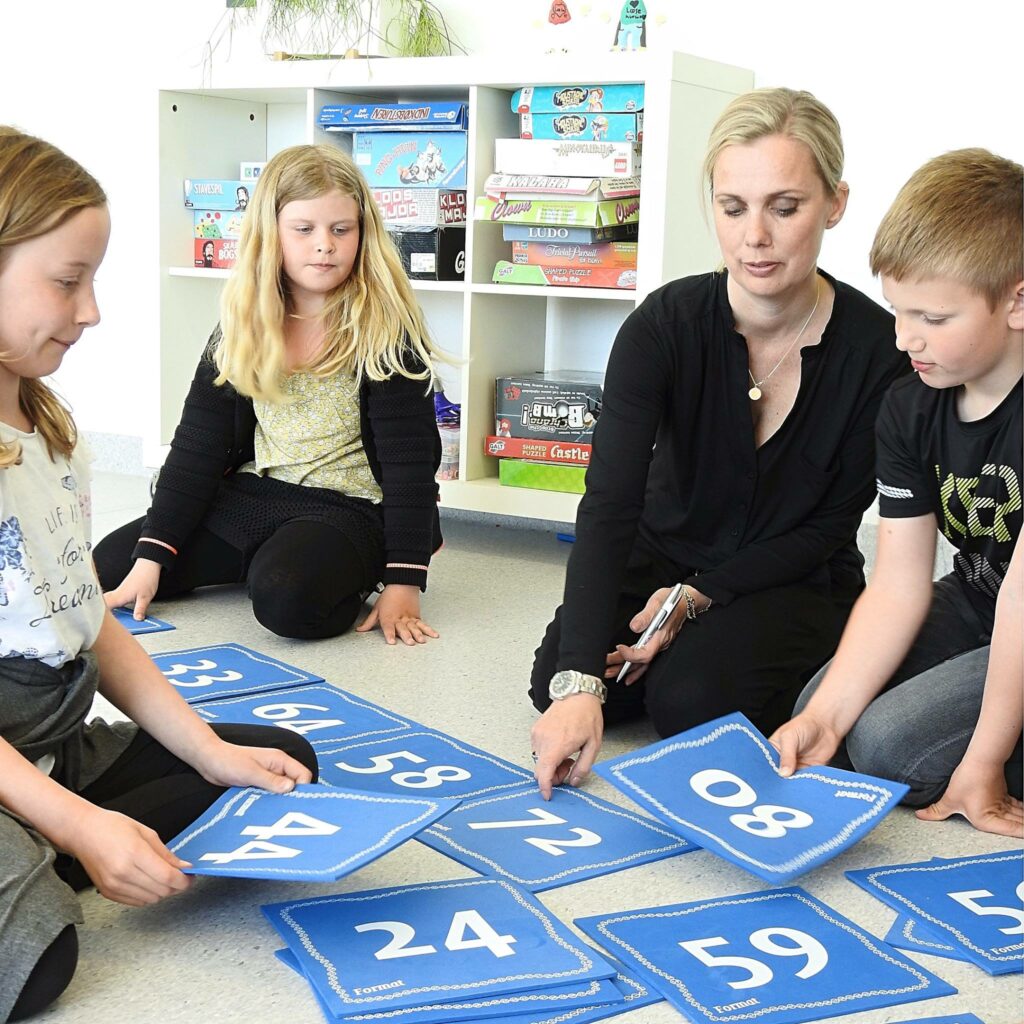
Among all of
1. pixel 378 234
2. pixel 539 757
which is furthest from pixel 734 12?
pixel 539 757

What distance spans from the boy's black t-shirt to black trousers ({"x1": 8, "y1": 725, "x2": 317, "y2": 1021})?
65cm

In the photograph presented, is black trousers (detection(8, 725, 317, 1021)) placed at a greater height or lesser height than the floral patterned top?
lesser

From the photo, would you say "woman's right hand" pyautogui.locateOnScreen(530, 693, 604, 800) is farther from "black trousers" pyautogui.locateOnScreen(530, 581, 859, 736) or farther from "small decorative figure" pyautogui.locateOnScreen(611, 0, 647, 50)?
"small decorative figure" pyautogui.locateOnScreen(611, 0, 647, 50)

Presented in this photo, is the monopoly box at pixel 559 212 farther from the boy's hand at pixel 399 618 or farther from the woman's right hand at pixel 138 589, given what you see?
the woman's right hand at pixel 138 589

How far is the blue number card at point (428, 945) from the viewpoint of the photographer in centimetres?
99

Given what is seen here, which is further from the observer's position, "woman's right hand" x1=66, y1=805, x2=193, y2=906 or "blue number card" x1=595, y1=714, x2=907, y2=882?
"blue number card" x1=595, y1=714, x2=907, y2=882

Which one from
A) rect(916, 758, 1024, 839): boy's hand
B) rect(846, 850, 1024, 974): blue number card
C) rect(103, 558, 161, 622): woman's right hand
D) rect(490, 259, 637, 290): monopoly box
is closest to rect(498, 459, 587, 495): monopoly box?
rect(490, 259, 637, 290): monopoly box

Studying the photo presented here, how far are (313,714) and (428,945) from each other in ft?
2.03

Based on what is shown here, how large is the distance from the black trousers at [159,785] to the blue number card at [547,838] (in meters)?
0.16

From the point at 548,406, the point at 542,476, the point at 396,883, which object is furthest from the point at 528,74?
the point at 396,883

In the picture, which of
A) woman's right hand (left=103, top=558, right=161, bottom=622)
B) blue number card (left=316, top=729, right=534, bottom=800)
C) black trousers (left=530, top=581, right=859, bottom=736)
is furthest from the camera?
woman's right hand (left=103, top=558, right=161, bottom=622)

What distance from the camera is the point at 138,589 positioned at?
207 cm

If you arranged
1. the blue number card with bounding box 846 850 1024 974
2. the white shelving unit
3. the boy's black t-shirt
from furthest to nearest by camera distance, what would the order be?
the white shelving unit
the boy's black t-shirt
the blue number card with bounding box 846 850 1024 974

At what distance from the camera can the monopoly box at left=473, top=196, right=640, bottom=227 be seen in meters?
2.37
